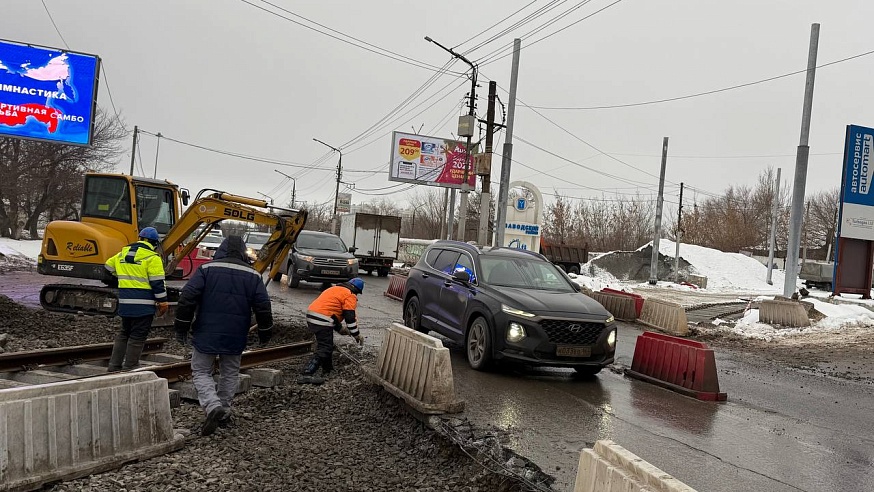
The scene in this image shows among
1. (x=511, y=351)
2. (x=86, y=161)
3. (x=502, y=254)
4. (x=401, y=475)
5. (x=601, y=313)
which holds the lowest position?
(x=401, y=475)

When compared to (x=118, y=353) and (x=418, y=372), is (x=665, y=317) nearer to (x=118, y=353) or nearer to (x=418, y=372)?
(x=418, y=372)

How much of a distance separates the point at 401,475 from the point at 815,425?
197 inches

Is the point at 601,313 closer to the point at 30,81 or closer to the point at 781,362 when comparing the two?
the point at 781,362

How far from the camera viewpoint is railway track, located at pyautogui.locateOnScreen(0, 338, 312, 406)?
294 inches

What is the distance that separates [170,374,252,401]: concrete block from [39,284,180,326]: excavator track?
203 inches

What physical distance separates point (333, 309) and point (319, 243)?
44.7 feet

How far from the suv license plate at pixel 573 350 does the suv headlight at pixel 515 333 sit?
48cm

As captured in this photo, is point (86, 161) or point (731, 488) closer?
point (731, 488)

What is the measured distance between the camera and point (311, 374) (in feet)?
27.8

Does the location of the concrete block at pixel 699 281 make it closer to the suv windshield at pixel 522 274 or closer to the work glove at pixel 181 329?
the suv windshield at pixel 522 274

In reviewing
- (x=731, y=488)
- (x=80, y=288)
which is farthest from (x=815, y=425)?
(x=80, y=288)

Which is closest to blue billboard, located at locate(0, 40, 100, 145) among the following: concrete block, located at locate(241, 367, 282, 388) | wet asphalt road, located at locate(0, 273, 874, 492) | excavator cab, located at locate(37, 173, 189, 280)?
excavator cab, located at locate(37, 173, 189, 280)

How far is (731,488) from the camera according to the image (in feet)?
16.4

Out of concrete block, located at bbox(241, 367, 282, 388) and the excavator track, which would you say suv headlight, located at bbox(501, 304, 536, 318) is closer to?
concrete block, located at bbox(241, 367, 282, 388)
